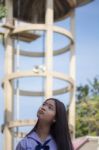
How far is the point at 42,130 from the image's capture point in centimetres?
496

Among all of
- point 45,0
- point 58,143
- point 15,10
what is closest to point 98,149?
point 58,143

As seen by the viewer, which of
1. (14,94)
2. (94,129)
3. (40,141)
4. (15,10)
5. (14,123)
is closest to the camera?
(40,141)

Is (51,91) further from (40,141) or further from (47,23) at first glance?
(40,141)

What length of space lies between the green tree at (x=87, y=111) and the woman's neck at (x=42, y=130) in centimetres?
4893

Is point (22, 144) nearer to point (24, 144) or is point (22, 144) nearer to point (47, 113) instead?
point (24, 144)

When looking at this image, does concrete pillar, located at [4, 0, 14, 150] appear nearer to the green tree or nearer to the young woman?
the green tree

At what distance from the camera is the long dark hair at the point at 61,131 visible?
4.90 m

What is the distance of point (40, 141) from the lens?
490 centimetres

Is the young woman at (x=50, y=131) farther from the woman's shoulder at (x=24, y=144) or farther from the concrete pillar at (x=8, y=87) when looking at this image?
the concrete pillar at (x=8, y=87)

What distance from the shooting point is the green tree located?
178 feet

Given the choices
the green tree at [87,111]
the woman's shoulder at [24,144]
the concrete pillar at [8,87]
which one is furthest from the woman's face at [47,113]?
the green tree at [87,111]

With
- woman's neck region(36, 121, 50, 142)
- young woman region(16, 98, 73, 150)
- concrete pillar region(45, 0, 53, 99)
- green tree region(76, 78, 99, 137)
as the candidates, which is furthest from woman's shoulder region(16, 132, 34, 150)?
green tree region(76, 78, 99, 137)

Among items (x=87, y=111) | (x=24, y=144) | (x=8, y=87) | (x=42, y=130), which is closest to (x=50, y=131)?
(x=42, y=130)

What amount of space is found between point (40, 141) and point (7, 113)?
39153 millimetres
